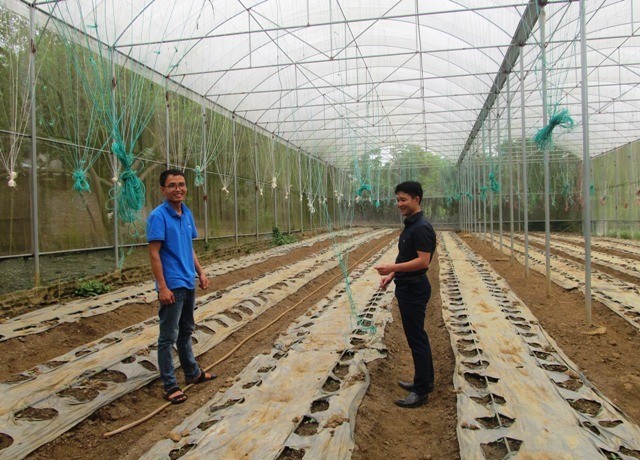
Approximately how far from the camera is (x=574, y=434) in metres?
2.74

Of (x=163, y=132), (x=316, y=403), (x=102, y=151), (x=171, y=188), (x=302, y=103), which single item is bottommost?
(x=316, y=403)

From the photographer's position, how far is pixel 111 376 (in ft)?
13.3

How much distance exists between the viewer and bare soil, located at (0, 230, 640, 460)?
302cm

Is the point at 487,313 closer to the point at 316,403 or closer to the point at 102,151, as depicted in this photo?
the point at 316,403

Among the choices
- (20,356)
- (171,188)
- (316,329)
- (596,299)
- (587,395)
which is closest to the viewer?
(587,395)

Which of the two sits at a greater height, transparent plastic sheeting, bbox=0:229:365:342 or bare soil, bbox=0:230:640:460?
transparent plastic sheeting, bbox=0:229:365:342

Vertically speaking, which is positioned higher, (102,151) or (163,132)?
(163,132)

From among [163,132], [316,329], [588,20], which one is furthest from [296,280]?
[588,20]

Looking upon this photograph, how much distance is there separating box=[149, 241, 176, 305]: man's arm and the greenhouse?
0.07 ft

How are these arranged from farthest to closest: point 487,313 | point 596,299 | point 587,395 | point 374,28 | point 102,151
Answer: point 374,28
point 102,151
point 596,299
point 487,313
point 587,395

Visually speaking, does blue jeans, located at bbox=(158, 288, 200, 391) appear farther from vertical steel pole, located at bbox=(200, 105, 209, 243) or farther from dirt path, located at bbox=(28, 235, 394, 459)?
vertical steel pole, located at bbox=(200, 105, 209, 243)

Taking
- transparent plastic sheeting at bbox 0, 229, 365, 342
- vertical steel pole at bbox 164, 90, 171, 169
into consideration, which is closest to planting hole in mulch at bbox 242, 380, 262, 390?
transparent plastic sheeting at bbox 0, 229, 365, 342

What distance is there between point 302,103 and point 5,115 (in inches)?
436

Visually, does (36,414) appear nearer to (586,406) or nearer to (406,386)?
(406,386)
